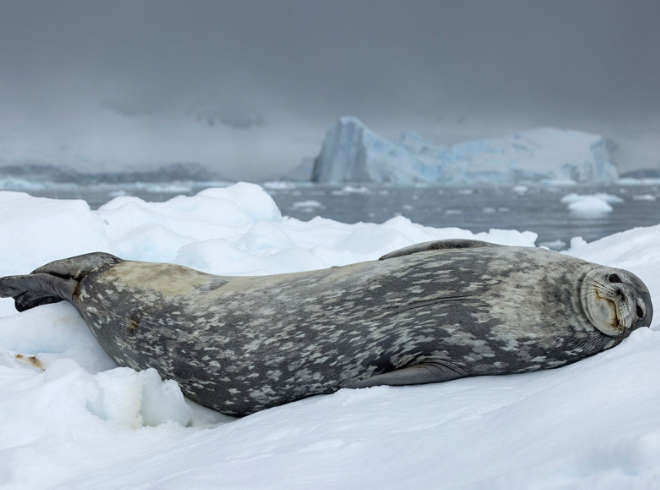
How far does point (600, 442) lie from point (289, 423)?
3.58ft

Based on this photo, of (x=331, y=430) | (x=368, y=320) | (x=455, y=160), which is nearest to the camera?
(x=331, y=430)

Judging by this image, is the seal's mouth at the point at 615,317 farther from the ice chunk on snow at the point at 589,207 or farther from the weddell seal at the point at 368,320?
the ice chunk on snow at the point at 589,207

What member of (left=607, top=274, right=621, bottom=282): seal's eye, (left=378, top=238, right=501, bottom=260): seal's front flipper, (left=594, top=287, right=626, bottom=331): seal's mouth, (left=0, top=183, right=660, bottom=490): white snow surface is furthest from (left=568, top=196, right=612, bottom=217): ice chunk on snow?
(left=594, top=287, right=626, bottom=331): seal's mouth

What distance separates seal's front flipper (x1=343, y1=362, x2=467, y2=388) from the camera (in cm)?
214

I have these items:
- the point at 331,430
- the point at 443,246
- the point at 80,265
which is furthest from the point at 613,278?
the point at 80,265

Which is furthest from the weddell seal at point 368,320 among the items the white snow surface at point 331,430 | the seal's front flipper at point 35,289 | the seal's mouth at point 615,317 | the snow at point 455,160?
the snow at point 455,160

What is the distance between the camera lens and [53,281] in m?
3.09

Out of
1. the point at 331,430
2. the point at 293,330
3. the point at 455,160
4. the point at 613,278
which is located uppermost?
the point at 455,160

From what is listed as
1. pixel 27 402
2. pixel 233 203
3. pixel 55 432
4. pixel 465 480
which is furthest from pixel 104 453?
pixel 233 203

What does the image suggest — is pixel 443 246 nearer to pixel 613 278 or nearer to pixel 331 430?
pixel 613 278

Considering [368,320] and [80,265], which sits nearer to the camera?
[368,320]

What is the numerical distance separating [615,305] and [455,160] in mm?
43263

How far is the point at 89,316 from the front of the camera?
2.90 meters

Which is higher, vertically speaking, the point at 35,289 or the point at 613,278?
the point at 613,278
